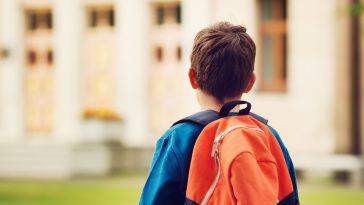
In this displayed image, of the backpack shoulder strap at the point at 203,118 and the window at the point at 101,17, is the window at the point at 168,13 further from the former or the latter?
the backpack shoulder strap at the point at 203,118

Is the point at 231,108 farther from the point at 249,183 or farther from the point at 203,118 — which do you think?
the point at 249,183

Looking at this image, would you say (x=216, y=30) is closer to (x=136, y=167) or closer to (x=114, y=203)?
(x=114, y=203)

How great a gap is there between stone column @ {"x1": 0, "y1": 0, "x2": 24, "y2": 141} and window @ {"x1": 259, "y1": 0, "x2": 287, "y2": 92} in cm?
683

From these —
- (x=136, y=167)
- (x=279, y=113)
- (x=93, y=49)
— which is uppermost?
(x=93, y=49)

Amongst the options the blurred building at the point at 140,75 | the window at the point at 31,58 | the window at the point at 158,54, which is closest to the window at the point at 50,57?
the blurred building at the point at 140,75

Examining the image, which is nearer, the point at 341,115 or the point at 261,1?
the point at 341,115

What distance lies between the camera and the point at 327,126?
19.8 m

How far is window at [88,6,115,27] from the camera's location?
904 inches

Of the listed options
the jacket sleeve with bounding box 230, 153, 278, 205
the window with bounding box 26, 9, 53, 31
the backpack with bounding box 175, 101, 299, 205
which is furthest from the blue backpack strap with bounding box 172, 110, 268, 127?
the window with bounding box 26, 9, 53, 31

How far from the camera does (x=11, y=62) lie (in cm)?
2345

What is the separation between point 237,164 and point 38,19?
22.0 m

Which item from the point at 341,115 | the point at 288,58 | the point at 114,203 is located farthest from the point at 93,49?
the point at 114,203

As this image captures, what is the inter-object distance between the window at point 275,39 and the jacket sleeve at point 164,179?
18.2m

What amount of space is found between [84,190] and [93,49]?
8.16 metres
